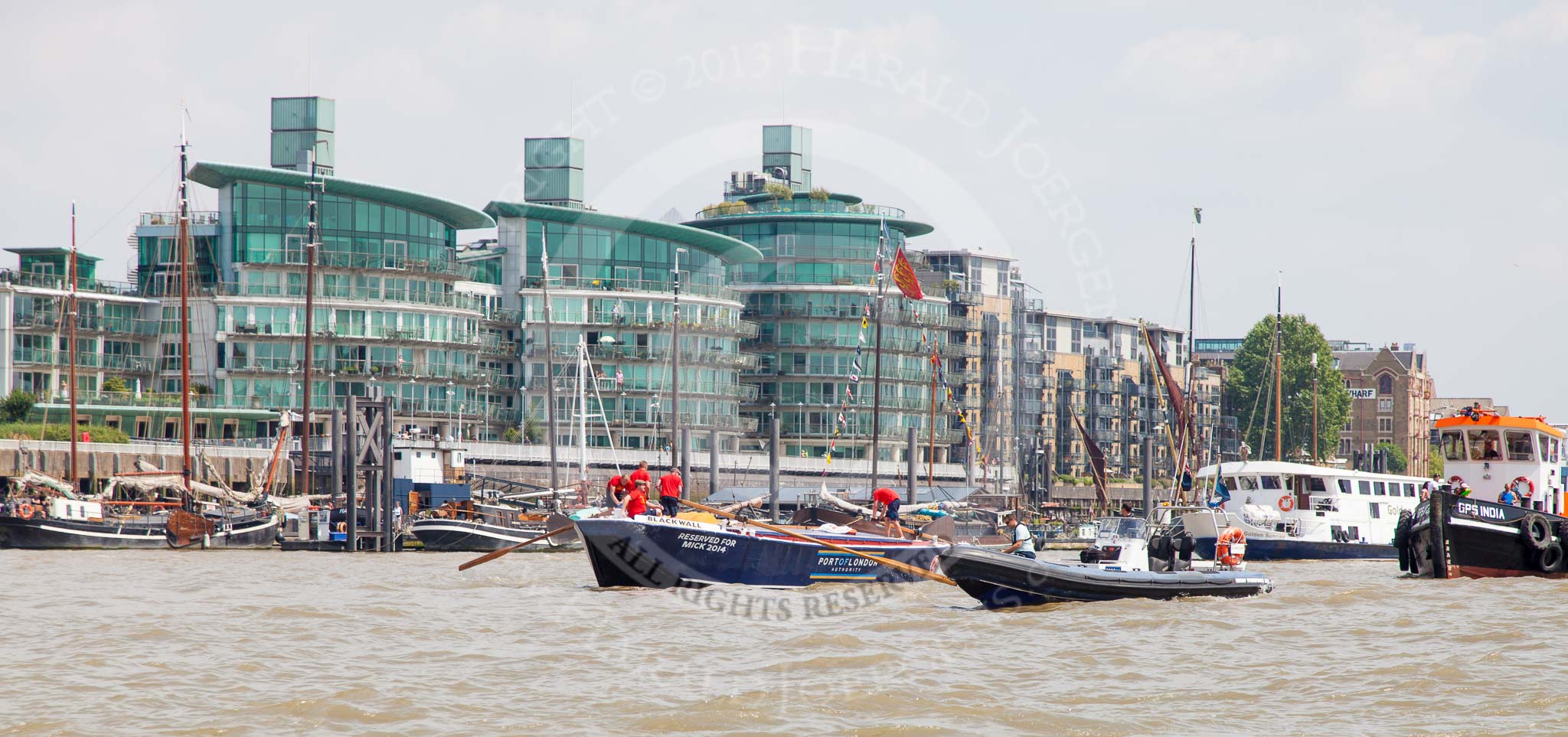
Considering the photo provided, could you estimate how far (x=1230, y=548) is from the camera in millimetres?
35594

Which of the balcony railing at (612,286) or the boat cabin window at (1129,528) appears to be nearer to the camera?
the boat cabin window at (1129,528)

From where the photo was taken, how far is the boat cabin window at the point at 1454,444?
5006cm

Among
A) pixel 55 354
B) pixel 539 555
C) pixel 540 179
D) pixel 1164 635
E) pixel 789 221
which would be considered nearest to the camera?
pixel 1164 635

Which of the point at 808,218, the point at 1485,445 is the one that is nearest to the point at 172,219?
the point at 808,218

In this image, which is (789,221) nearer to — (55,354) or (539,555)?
(55,354)

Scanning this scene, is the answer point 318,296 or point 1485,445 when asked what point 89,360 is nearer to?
point 318,296

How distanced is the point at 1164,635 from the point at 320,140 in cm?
8261

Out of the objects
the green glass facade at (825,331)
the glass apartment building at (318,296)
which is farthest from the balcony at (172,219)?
the green glass facade at (825,331)

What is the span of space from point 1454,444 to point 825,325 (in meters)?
69.2

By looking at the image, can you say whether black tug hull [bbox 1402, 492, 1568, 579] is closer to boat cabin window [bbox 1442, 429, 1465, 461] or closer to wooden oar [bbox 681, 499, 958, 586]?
boat cabin window [bbox 1442, 429, 1465, 461]

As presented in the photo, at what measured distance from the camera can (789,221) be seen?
120 m

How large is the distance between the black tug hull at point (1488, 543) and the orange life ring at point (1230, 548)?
9.82m

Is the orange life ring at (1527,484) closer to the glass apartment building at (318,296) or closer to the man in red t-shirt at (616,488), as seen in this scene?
the man in red t-shirt at (616,488)


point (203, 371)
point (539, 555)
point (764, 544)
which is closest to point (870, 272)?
point (203, 371)
